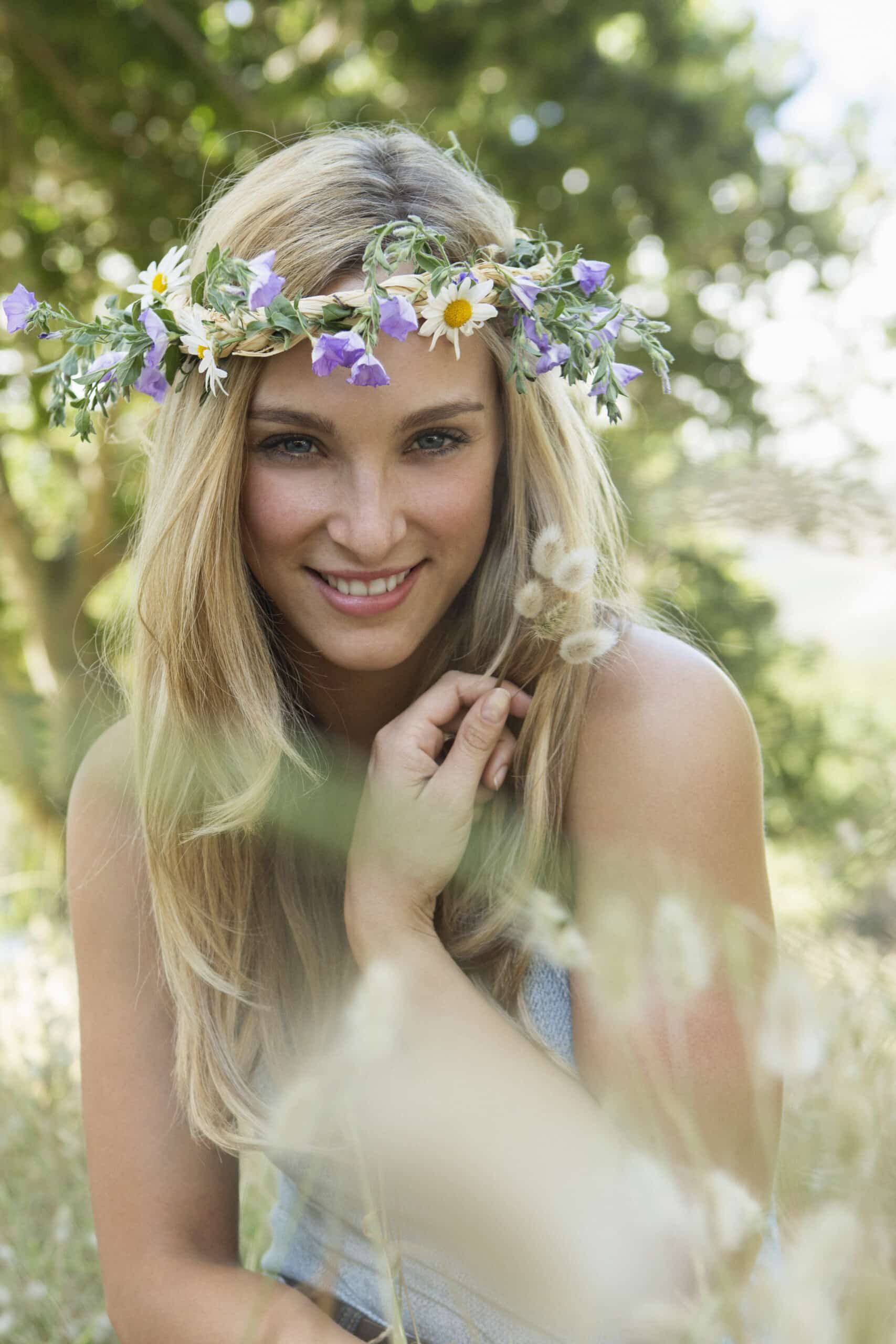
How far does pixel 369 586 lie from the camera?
203 centimetres

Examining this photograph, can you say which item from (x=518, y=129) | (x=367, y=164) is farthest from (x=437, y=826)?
(x=518, y=129)

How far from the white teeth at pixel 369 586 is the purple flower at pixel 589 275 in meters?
0.57

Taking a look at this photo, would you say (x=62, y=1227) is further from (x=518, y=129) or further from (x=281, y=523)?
(x=518, y=129)

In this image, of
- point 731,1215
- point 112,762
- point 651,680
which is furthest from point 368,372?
point 731,1215

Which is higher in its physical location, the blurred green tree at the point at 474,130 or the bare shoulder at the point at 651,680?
the blurred green tree at the point at 474,130

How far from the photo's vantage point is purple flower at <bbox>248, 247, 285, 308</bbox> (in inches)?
72.4

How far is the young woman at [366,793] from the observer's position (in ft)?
5.98

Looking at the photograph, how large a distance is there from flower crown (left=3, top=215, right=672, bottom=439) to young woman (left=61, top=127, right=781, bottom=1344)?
0.02m

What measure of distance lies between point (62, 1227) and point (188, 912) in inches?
36.2

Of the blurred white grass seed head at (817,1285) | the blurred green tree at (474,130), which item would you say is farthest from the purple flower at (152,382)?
the blurred green tree at (474,130)

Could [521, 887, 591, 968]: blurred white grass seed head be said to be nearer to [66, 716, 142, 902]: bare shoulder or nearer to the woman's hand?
the woman's hand

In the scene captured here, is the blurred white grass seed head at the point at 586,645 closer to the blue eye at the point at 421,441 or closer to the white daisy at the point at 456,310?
the blue eye at the point at 421,441

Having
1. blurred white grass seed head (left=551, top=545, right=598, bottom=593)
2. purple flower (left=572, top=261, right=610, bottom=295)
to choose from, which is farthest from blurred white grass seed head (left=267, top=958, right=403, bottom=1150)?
purple flower (left=572, top=261, right=610, bottom=295)

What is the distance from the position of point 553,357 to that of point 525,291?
4.5 inches
